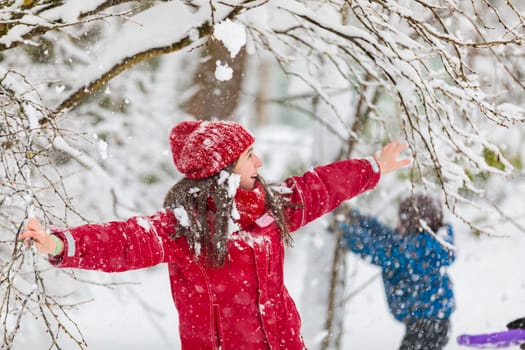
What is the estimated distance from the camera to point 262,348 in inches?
117

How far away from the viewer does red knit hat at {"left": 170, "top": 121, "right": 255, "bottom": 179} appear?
2928 millimetres

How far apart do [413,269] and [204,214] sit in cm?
178

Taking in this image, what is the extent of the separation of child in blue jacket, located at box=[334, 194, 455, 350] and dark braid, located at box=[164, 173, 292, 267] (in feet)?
5.29

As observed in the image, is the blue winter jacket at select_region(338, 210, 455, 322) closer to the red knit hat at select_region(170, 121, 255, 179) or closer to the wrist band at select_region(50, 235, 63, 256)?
the red knit hat at select_region(170, 121, 255, 179)

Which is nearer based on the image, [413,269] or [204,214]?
[204,214]

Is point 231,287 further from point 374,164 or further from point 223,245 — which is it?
point 374,164

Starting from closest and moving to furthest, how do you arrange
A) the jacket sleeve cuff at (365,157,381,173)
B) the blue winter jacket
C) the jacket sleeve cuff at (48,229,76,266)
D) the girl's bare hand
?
the girl's bare hand → the jacket sleeve cuff at (48,229,76,266) → the jacket sleeve cuff at (365,157,381,173) → the blue winter jacket

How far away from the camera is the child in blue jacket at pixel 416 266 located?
420cm

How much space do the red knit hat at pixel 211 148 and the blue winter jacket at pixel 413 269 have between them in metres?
1.59

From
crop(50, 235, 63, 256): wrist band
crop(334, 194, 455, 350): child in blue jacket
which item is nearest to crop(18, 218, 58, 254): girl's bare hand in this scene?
crop(50, 235, 63, 256): wrist band

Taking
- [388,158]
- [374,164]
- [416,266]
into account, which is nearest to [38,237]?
[374,164]

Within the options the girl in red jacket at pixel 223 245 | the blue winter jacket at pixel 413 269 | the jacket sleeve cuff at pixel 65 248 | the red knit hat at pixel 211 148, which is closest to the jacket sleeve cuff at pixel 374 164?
the girl in red jacket at pixel 223 245

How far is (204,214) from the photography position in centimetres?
292

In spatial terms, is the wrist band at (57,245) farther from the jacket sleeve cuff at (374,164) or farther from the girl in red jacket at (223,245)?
the jacket sleeve cuff at (374,164)
